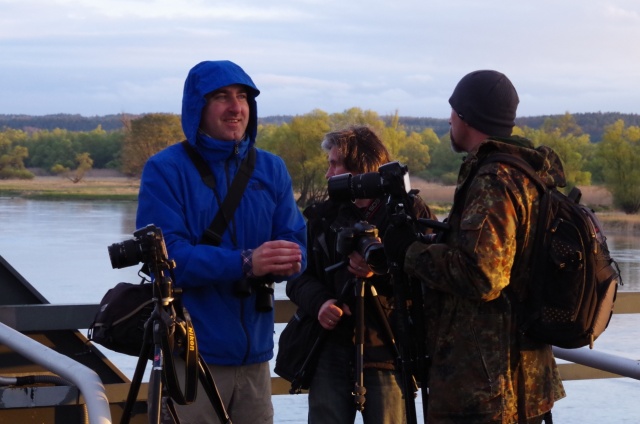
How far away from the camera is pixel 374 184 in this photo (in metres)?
3.11

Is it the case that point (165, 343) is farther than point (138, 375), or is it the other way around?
point (138, 375)

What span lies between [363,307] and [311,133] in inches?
1812

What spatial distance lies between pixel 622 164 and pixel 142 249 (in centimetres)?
5750

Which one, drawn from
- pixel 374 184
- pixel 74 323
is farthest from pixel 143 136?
pixel 374 184

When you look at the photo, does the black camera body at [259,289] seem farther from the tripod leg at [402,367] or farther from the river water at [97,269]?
the river water at [97,269]

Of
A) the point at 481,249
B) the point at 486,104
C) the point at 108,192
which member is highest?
the point at 486,104

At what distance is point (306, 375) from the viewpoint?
3.52m

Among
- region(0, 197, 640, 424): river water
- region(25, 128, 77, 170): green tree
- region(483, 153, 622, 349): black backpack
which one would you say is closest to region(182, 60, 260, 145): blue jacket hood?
region(483, 153, 622, 349): black backpack

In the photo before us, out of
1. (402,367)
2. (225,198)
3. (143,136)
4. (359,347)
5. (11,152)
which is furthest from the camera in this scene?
(11,152)

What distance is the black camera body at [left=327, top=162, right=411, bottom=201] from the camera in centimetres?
307

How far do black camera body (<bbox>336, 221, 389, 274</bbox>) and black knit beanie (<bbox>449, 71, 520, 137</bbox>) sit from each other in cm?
44

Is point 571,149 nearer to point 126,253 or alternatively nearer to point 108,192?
point 108,192

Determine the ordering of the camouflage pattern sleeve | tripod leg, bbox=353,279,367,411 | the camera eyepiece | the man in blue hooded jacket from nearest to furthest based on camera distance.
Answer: the camouflage pattern sleeve, the camera eyepiece, the man in blue hooded jacket, tripod leg, bbox=353,279,367,411

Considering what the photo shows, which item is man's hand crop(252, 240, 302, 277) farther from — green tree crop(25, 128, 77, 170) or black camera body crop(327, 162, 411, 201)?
green tree crop(25, 128, 77, 170)
